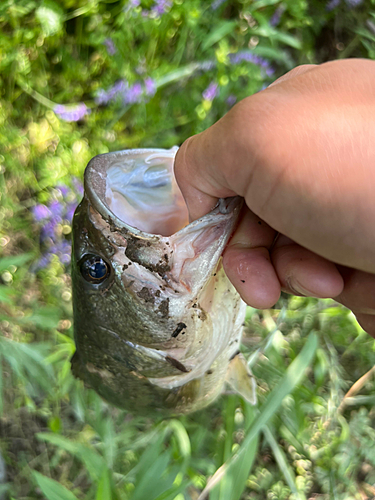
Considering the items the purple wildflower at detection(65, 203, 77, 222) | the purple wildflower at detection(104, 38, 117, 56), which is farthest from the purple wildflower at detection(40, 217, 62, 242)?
the purple wildflower at detection(104, 38, 117, 56)

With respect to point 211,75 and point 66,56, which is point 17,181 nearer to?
point 66,56

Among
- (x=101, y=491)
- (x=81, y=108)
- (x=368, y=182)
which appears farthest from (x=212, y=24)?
(x=101, y=491)

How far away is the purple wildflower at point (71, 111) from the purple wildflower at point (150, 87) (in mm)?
566

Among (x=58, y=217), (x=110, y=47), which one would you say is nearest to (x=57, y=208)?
(x=58, y=217)

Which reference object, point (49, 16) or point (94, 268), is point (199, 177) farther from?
point (49, 16)

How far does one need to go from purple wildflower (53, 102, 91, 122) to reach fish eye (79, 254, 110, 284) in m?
1.93

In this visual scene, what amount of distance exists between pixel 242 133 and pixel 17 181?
2633mm

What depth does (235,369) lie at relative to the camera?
1.69 meters

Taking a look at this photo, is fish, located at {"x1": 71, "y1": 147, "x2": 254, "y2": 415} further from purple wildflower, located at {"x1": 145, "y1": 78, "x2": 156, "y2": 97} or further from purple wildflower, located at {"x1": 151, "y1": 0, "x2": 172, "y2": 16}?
purple wildflower, located at {"x1": 151, "y1": 0, "x2": 172, "y2": 16}

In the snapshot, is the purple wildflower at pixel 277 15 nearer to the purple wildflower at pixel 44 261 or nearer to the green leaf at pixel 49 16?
the green leaf at pixel 49 16

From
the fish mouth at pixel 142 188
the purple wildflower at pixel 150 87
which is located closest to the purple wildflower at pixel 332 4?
the purple wildflower at pixel 150 87

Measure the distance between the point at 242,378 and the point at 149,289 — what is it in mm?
799

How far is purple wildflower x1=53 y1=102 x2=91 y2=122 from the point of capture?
2.77m

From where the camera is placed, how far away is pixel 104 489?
3.86ft
